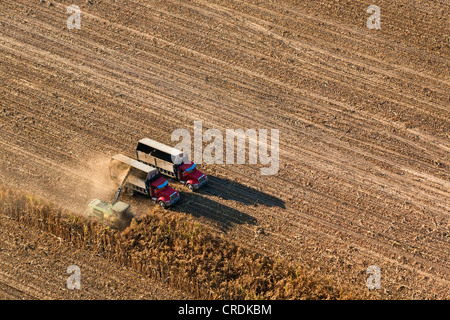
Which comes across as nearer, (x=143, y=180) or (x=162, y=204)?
(x=143, y=180)

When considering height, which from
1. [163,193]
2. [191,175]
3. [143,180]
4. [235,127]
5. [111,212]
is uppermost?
[235,127]

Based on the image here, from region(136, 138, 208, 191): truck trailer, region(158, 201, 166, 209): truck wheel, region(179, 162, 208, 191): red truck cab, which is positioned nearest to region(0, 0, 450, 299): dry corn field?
region(158, 201, 166, 209): truck wheel

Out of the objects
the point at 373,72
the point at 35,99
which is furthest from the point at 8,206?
the point at 373,72

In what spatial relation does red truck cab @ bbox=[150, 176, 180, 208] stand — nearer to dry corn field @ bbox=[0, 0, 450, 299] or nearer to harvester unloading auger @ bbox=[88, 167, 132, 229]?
dry corn field @ bbox=[0, 0, 450, 299]

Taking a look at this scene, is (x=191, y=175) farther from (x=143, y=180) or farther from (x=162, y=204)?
(x=143, y=180)

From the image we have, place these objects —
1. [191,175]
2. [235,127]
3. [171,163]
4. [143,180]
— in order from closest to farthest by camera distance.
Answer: [143,180] → [171,163] → [191,175] → [235,127]

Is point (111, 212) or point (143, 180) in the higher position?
point (143, 180)

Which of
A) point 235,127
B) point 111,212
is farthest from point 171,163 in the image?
point 235,127
